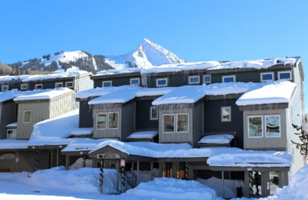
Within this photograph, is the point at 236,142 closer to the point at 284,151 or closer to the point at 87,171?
the point at 284,151

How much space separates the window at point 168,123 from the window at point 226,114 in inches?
140

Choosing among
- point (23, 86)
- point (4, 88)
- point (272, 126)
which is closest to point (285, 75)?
point (272, 126)

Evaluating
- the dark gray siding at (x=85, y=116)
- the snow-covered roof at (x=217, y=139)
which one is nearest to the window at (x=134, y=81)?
the dark gray siding at (x=85, y=116)

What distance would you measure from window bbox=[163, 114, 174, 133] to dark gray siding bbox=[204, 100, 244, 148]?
268 cm

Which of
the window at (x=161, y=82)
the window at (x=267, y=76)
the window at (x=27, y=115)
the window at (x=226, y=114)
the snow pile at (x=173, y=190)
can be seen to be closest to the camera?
the snow pile at (x=173, y=190)

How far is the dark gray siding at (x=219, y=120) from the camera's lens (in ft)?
85.9

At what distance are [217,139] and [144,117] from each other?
6495mm

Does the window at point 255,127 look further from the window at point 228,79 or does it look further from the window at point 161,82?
the window at point 161,82

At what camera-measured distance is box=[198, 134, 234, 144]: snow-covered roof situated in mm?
24844

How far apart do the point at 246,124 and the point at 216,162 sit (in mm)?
3335

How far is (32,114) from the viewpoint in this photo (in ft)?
109

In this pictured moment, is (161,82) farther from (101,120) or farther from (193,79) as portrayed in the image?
(101,120)

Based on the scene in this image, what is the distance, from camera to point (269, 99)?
74.3 ft

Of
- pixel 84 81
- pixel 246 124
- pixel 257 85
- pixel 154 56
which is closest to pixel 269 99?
pixel 246 124
